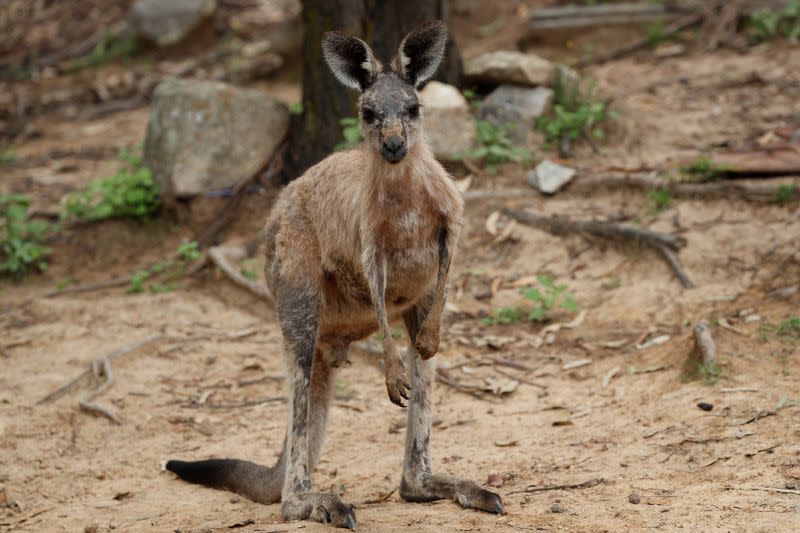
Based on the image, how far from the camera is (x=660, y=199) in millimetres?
8031

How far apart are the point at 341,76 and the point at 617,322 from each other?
3219mm

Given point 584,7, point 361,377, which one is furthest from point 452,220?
point 584,7

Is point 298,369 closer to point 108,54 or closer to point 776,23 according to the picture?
point 776,23

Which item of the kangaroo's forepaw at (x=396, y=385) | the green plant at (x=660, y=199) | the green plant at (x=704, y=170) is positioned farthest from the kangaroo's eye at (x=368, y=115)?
the green plant at (x=704, y=170)

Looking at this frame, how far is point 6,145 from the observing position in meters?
12.9

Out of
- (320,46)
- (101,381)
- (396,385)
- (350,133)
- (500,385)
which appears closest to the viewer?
(396,385)

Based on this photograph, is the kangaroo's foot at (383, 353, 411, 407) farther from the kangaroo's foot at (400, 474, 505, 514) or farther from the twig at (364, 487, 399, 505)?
the twig at (364, 487, 399, 505)

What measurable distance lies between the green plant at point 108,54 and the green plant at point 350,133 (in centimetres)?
809

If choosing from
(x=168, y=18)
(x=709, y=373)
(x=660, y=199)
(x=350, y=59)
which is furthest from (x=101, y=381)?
(x=168, y=18)

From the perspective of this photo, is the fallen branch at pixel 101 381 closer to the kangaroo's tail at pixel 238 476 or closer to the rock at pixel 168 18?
the kangaroo's tail at pixel 238 476

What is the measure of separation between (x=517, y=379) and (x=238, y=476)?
2.21 metres

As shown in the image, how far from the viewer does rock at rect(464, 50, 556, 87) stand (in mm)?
9633

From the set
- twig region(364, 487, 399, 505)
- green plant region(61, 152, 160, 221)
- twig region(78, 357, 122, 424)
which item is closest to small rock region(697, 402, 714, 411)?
twig region(364, 487, 399, 505)

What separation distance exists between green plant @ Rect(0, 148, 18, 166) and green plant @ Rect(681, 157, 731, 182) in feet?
27.2
